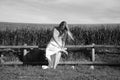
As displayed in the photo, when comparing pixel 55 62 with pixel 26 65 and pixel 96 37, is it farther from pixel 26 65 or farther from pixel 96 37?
pixel 96 37

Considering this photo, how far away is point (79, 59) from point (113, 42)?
3540mm

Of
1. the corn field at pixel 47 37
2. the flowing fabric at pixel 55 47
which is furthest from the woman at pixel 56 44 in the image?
the corn field at pixel 47 37

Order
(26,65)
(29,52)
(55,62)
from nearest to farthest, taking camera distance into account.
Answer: (55,62) → (26,65) → (29,52)

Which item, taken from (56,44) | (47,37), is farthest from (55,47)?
(47,37)

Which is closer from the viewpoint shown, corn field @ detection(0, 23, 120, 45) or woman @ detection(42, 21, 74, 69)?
woman @ detection(42, 21, 74, 69)

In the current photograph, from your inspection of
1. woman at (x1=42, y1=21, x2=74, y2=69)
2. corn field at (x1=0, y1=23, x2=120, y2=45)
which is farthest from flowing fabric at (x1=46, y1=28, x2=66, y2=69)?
corn field at (x1=0, y1=23, x2=120, y2=45)

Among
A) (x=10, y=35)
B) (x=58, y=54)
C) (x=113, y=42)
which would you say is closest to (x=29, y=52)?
(x=58, y=54)

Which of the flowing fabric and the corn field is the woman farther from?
the corn field

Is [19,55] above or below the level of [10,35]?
below

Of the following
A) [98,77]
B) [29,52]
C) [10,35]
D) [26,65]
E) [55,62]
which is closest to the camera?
[98,77]

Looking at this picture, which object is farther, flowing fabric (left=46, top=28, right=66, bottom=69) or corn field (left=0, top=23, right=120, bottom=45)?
corn field (left=0, top=23, right=120, bottom=45)

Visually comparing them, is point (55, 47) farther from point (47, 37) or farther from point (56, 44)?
point (47, 37)

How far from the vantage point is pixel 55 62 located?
9.48 meters

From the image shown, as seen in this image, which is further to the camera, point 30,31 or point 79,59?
point 30,31
